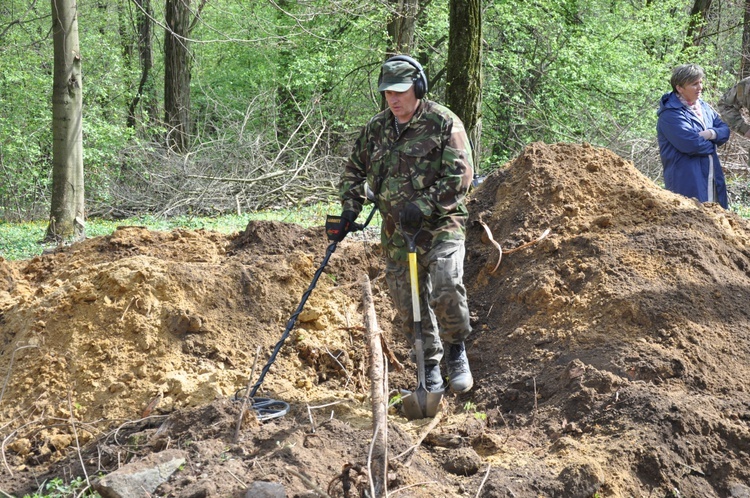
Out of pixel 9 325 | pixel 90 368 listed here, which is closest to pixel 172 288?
pixel 90 368

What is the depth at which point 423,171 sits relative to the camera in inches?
197

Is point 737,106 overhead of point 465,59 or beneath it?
beneath

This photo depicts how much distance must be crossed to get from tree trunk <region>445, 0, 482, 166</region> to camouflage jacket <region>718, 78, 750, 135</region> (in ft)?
→ 8.61

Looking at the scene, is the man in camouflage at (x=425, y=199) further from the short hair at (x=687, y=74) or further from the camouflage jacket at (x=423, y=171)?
the short hair at (x=687, y=74)

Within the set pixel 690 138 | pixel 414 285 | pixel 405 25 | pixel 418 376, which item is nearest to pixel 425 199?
pixel 414 285

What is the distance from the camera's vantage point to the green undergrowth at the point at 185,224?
10072 millimetres

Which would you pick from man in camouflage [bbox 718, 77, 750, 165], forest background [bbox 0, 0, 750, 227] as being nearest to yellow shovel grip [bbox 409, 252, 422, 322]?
man in camouflage [bbox 718, 77, 750, 165]

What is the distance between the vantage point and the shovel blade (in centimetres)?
495

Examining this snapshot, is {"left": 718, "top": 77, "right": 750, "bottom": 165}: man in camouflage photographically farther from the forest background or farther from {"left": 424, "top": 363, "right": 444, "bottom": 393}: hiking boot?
the forest background

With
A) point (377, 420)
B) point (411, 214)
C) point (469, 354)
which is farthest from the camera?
point (469, 354)

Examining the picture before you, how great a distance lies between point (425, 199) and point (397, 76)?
795 mm

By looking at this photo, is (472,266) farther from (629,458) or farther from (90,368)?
(90,368)

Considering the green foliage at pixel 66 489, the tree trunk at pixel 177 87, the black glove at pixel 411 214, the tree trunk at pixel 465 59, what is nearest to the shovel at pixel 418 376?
the black glove at pixel 411 214

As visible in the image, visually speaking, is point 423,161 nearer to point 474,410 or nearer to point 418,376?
point 418,376
